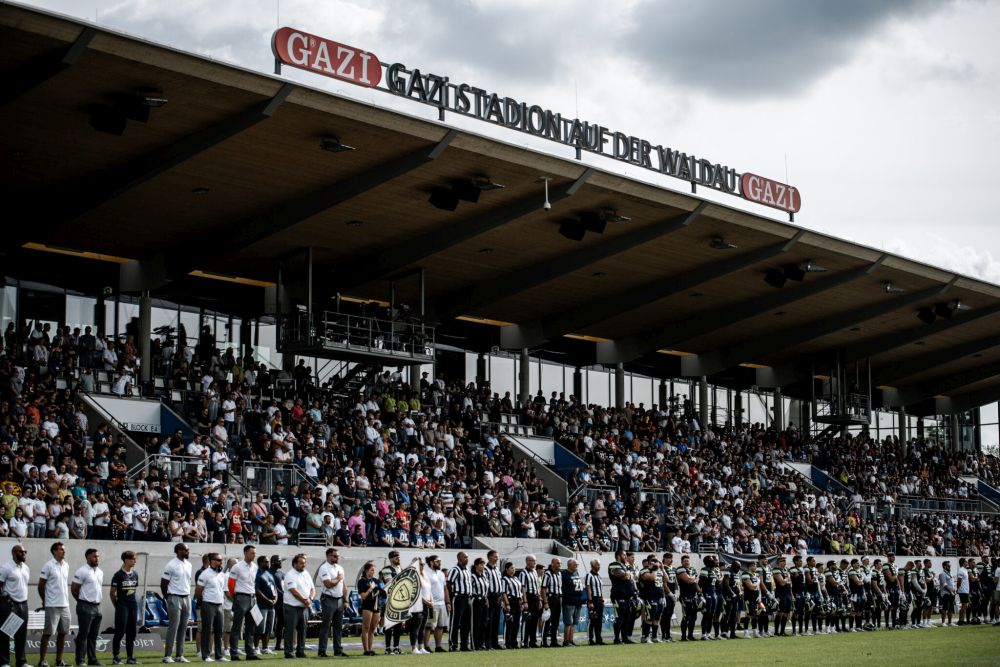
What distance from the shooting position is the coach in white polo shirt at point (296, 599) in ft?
63.5

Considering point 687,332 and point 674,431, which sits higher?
point 687,332

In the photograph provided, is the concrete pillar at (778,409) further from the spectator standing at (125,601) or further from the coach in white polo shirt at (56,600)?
the coach in white polo shirt at (56,600)

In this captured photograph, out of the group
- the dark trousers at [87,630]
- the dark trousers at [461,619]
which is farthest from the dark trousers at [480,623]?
the dark trousers at [87,630]

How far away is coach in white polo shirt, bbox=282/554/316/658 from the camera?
19359mm

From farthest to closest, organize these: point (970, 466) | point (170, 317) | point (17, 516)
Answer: point (970, 466)
point (170, 317)
point (17, 516)

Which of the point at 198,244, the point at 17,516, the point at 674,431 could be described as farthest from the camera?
the point at 674,431

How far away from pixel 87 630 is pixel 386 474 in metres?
14.2

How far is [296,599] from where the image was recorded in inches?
765

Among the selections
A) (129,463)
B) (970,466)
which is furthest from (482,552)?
(970,466)

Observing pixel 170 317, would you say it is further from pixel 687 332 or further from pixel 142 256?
pixel 687 332

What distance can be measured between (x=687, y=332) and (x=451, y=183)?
1747cm

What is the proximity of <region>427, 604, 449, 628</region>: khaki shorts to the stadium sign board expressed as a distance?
1123 cm

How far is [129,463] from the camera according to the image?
95.0ft

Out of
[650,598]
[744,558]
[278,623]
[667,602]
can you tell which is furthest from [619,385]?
[278,623]
